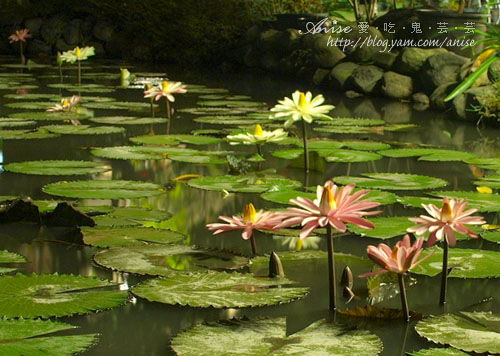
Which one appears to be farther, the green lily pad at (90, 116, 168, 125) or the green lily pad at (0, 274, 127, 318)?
the green lily pad at (90, 116, 168, 125)

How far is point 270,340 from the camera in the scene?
1.34m

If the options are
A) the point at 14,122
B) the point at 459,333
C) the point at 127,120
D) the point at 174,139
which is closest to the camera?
the point at 459,333

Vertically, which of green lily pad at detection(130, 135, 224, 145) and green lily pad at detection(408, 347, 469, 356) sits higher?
green lily pad at detection(130, 135, 224, 145)

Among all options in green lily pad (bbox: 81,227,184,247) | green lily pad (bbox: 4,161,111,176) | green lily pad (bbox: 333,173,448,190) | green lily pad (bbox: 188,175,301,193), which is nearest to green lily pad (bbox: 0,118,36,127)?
green lily pad (bbox: 4,161,111,176)

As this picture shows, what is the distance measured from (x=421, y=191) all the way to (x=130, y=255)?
1.35 metres

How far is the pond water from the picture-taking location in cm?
151

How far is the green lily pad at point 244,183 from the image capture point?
109 inches

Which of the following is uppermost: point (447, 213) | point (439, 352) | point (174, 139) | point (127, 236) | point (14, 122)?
point (14, 122)

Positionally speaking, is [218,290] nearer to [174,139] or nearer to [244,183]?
[244,183]

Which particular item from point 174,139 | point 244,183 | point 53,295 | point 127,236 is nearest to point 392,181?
point 244,183

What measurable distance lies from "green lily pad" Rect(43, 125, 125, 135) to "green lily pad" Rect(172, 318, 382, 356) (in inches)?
116

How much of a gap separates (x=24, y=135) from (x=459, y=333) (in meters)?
3.08

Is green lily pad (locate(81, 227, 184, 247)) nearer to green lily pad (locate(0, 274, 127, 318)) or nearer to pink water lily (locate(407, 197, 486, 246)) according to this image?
green lily pad (locate(0, 274, 127, 318))

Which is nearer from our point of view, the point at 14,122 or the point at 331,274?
the point at 331,274
